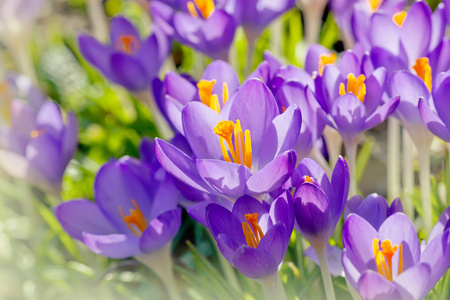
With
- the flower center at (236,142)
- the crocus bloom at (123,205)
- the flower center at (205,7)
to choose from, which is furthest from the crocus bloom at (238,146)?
→ the flower center at (205,7)

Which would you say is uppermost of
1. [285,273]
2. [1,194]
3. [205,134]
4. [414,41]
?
[414,41]

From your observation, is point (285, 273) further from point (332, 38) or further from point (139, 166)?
point (332, 38)

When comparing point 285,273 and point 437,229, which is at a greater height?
point 437,229

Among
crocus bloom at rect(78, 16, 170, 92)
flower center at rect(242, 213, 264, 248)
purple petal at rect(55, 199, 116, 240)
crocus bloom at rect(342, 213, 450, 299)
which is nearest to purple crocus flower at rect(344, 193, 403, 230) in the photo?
crocus bloom at rect(342, 213, 450, 299)

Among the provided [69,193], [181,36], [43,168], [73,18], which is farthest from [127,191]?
[73,18]

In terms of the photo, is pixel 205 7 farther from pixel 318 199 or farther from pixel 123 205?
pixel 318 199

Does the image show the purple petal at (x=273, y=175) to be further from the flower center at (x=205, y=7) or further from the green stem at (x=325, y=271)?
the flower center at (x=205, y=7)

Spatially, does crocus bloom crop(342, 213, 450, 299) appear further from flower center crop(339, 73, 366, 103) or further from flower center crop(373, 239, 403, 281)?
flower center crop(339, 73, 366, 103)
